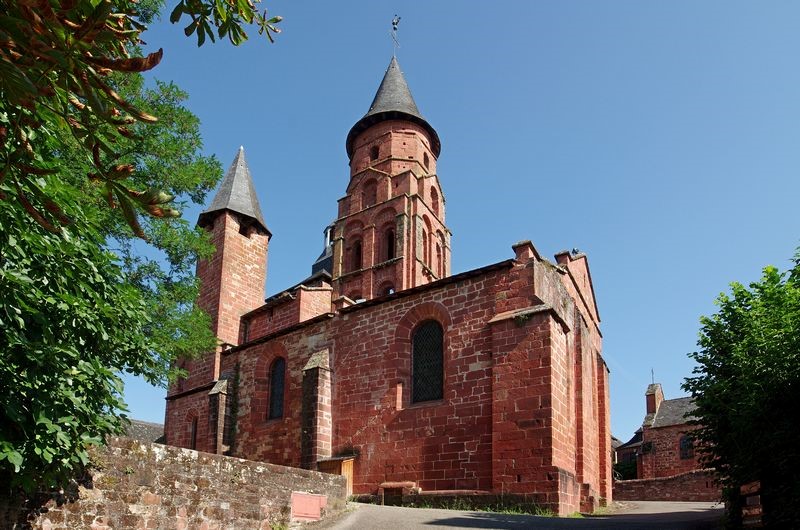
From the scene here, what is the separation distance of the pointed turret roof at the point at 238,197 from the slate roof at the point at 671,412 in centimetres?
2720

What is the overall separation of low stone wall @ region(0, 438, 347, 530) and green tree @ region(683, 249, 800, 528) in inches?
285

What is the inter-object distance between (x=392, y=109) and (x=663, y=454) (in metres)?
26.4

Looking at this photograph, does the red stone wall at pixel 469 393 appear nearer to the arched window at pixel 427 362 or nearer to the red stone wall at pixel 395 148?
the arched window at pixel 427 362

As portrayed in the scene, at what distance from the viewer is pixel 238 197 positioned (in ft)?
101

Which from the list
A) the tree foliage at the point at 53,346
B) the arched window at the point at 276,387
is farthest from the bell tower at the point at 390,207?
the tree foliage at the point at 53,346

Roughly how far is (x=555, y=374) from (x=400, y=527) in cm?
527

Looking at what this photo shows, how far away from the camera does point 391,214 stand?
33.8m

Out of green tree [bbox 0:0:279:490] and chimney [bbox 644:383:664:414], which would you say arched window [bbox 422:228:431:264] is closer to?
chimney [bbox 644:383:664:414]

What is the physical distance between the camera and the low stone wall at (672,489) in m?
27.3

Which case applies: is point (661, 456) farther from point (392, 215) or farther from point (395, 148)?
point (395, 148)

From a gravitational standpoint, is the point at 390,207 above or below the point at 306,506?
above

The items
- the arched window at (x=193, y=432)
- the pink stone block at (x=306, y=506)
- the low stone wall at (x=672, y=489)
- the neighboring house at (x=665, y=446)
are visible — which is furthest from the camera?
the neighboring house at (x=665, y=446)

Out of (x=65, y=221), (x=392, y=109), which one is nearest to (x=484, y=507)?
(x=65, y=221)

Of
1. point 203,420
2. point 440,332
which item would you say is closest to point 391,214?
point 203,420
